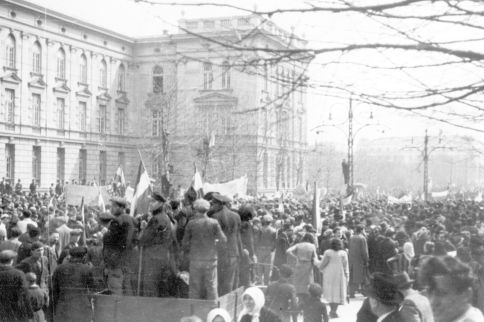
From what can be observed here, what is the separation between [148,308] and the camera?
682cm

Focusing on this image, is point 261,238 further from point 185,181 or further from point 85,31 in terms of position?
point 85,31

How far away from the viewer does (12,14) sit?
124 ft

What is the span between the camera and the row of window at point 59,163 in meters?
39.1

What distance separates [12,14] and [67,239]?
98.8ft

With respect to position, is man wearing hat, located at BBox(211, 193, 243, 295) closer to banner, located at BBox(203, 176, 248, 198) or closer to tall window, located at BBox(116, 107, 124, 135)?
banner, located at BBox(203, 176, 248, 198)

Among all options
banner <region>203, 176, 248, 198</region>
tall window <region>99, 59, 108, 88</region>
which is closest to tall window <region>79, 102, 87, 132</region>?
tall window <region>99, 59, 108, 88</region>

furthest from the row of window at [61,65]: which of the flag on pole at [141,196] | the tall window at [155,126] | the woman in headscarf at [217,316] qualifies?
the woman in headscarf at [217,316]

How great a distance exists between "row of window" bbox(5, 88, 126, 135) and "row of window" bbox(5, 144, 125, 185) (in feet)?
5.88

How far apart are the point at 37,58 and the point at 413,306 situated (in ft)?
135

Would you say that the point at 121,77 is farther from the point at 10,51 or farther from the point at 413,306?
the point at 413,306

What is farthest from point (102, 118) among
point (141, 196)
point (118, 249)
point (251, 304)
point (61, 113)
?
point (251, 304)

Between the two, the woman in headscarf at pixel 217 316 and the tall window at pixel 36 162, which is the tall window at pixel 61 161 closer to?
the tall window at pixel 36 162

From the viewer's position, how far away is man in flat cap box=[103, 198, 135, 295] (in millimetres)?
8609

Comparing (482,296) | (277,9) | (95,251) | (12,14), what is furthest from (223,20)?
(12,14)
